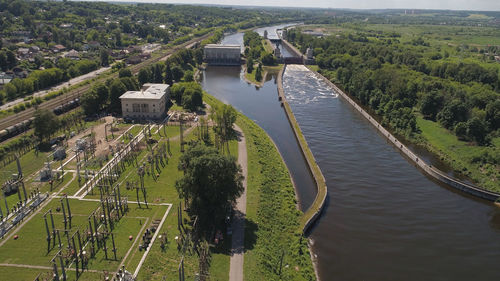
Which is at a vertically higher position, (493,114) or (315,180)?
(493,114)

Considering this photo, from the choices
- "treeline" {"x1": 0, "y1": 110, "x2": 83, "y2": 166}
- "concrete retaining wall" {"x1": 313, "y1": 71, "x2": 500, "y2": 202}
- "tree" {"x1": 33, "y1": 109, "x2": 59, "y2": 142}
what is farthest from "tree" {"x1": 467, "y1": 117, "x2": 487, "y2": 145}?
"tree" {"x1": 33, "y1": 109, "x2": 59, "y2": 142}

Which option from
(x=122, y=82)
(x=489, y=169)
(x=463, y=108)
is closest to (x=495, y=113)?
(x=463, y=108)

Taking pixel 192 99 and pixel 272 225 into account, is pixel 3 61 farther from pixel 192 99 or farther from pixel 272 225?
pixel 272 225

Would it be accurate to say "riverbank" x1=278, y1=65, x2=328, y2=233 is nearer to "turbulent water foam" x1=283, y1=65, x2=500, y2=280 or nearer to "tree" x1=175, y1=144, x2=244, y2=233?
"turbulent water foam" x1=283, y1=65, x2=500, y2=280

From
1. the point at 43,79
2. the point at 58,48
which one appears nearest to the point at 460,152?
the point at 43,79

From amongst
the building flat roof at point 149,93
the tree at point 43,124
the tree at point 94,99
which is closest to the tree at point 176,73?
the building flat roof at point 149,93

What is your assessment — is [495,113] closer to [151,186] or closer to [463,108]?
[463,108]

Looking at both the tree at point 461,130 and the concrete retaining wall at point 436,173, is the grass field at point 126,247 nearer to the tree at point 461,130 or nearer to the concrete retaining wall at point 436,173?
the concrete retaining wall at point 436,173
